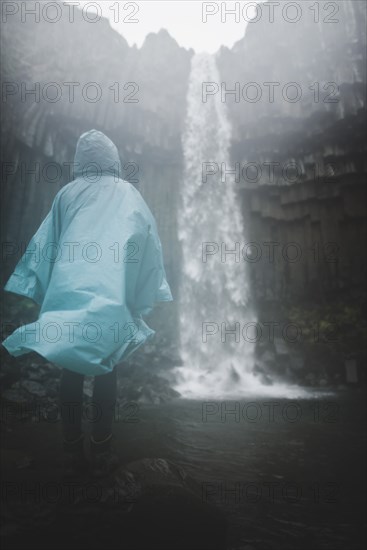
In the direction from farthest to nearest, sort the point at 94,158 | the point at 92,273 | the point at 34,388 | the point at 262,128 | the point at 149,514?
the point at 262,128, the point at 34,388, the point at 94,158, the point at 92,273, the point at 149,514

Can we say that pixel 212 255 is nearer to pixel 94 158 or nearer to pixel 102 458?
pixel 94 158

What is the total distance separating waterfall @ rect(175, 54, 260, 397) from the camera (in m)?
13.8

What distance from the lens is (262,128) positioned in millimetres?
15508

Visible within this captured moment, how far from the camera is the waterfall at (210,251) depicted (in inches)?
543

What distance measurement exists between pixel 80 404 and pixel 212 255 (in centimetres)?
1311

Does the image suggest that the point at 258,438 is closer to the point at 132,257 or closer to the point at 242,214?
the point at 132,257

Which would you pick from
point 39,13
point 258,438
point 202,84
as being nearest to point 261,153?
point 202,84

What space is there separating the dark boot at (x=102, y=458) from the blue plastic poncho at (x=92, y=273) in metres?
0.62

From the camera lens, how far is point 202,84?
16.9 m

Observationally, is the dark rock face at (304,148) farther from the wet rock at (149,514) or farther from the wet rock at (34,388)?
the wet rock at (149,514)

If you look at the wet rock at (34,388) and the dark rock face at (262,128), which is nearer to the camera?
the wet rock at (34,388)

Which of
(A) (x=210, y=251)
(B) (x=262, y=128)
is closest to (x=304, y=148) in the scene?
(B) (x=262, y=128)

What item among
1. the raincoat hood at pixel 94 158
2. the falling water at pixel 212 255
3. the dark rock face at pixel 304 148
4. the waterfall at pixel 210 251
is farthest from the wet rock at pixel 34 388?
the dark rock face at pixel 304 148

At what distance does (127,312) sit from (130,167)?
15107 mm
